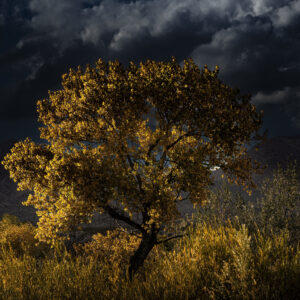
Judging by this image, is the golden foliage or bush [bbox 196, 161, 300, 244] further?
bush [bbox 196, 161, 300, 244]

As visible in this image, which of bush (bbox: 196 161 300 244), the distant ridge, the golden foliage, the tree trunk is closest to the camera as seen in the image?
the golden foliage

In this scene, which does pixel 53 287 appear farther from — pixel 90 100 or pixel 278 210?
→ pixel 278 210

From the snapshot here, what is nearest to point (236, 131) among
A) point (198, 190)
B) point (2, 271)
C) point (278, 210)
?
point (198, 190)

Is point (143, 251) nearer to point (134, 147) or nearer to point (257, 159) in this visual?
point (134, 147)

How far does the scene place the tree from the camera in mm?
7781

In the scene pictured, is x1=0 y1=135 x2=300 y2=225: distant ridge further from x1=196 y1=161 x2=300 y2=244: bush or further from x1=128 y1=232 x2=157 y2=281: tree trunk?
x1=128 y1=232 x2=157 y2=281: tree trunk

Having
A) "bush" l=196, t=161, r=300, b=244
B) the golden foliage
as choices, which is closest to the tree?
the golden foliage

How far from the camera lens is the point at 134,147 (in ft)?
29.9

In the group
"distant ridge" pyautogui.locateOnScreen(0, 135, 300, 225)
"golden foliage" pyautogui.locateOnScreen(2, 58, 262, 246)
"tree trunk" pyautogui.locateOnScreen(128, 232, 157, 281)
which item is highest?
"distant ridge" pyautogui.locateOnScreen(0, 135, 300, 225)

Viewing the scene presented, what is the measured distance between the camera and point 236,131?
28.7ft

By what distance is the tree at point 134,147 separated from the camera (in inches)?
306

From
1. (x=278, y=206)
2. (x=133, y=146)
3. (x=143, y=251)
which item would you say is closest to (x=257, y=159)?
(x=278, y=206)

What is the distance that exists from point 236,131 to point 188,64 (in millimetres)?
2953

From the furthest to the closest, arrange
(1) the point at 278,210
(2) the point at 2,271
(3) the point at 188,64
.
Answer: (1) the point at 278,210 < (3) the point at 188,64 < (2) the point at 2,271
